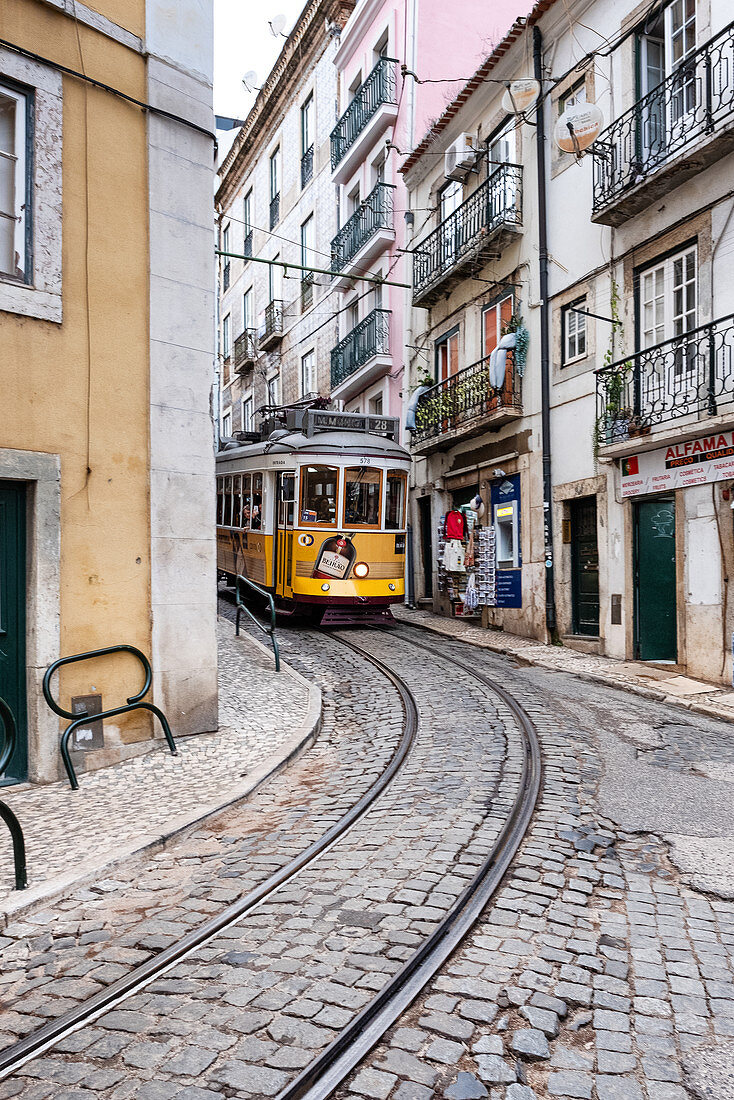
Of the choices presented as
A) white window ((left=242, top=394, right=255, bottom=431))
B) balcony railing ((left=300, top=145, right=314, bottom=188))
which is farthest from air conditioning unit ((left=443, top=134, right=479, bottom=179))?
white window ((left=242, top=394, right=255, bottom=431))

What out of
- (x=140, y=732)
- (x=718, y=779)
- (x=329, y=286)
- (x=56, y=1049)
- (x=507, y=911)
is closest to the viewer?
(x=56, y=1049)

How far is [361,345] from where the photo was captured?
77.6 feet

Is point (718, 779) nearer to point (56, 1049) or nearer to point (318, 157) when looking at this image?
point (56, 1049)

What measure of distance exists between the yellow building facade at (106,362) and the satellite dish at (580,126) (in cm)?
622

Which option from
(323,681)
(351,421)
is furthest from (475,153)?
(323,681)

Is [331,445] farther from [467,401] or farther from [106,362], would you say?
[106,362]

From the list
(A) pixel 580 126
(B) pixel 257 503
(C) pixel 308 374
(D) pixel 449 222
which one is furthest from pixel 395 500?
(C) pixel 308 374

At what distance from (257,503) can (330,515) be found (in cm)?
185

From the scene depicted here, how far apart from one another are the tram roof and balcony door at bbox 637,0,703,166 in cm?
575

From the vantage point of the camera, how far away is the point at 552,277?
1480 centimetres

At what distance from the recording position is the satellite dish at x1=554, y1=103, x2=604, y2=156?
1195cm

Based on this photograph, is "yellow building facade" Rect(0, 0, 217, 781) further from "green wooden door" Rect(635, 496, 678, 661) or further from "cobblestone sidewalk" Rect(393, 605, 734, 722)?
"green wooden door" Rect(635, 496, 678, 661)

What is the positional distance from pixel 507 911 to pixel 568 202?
1301cm

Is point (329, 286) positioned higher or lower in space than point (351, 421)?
higher
